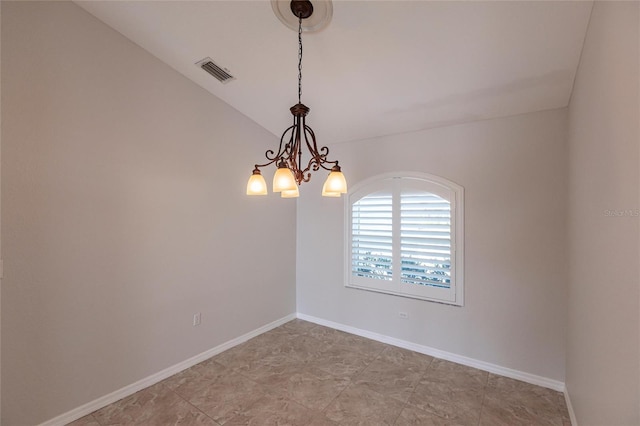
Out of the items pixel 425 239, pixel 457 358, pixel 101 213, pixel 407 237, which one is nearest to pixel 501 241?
pixel 425 239

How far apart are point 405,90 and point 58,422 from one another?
3985mm

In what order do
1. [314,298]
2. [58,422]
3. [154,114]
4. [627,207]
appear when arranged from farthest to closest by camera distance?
[314,298] < [154,114] < [58,422] < [627,207]

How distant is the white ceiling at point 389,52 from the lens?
184 cm

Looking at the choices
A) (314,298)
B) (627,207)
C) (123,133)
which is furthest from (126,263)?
(627,207)

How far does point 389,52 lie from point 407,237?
1.98 metres

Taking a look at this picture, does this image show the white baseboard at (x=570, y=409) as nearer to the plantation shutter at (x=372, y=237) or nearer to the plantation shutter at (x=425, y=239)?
the plantation shutter at (x=425, y=239)

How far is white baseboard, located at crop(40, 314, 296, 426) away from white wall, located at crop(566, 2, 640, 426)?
3.25 metres

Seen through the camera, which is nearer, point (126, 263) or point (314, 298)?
point (126, 263)

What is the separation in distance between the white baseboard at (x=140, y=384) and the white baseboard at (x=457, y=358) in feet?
4.02

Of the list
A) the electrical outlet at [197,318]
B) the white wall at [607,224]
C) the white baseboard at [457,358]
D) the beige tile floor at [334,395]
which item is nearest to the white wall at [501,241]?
the white baseboard at [457,358]

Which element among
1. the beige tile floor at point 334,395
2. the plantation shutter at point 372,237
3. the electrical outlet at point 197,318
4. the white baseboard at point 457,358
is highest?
the plantation shutter at point 372,237

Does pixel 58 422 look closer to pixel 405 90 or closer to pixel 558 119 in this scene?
pixel 405 90

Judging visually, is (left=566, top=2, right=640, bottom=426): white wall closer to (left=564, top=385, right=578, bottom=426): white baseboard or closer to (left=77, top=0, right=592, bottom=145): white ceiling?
(left=564, top=385, right=578, bottom=426): white baseboard

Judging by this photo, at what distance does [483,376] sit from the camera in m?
2.78
